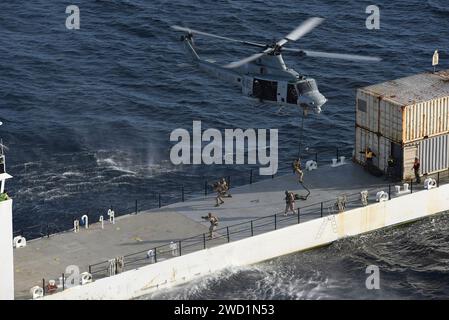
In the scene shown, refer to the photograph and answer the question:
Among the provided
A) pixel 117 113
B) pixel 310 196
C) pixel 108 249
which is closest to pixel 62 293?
pixel 108 249

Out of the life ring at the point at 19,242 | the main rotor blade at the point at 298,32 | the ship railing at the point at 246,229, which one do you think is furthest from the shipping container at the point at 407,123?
the life ring at the point at 19,242

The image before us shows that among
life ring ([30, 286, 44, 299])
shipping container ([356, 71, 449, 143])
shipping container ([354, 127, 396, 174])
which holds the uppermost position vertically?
shipping container ([356, 71, 449, 143])

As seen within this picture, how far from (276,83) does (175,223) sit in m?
11.6

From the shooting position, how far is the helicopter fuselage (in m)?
75.1

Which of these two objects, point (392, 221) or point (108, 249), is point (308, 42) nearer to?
point (392, 221)

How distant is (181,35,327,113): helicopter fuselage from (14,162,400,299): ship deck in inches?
177

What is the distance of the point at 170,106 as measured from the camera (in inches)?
3701

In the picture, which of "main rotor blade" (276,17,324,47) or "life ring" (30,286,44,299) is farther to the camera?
"main rotor blade" (276,17,324,47)

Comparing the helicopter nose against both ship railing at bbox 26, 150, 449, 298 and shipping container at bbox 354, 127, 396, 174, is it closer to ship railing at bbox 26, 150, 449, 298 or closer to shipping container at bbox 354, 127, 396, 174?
shipping container at bbox 354, 127, 396, 174

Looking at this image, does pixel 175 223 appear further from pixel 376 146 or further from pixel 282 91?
pixel 376 146

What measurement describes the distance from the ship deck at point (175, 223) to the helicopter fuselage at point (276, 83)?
4494mm

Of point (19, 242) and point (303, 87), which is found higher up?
point (303, 87)

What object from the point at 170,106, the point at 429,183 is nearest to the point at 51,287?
the point at 429,183

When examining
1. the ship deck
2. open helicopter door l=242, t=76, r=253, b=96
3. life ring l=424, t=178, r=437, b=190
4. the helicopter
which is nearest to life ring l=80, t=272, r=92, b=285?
the ship deck
